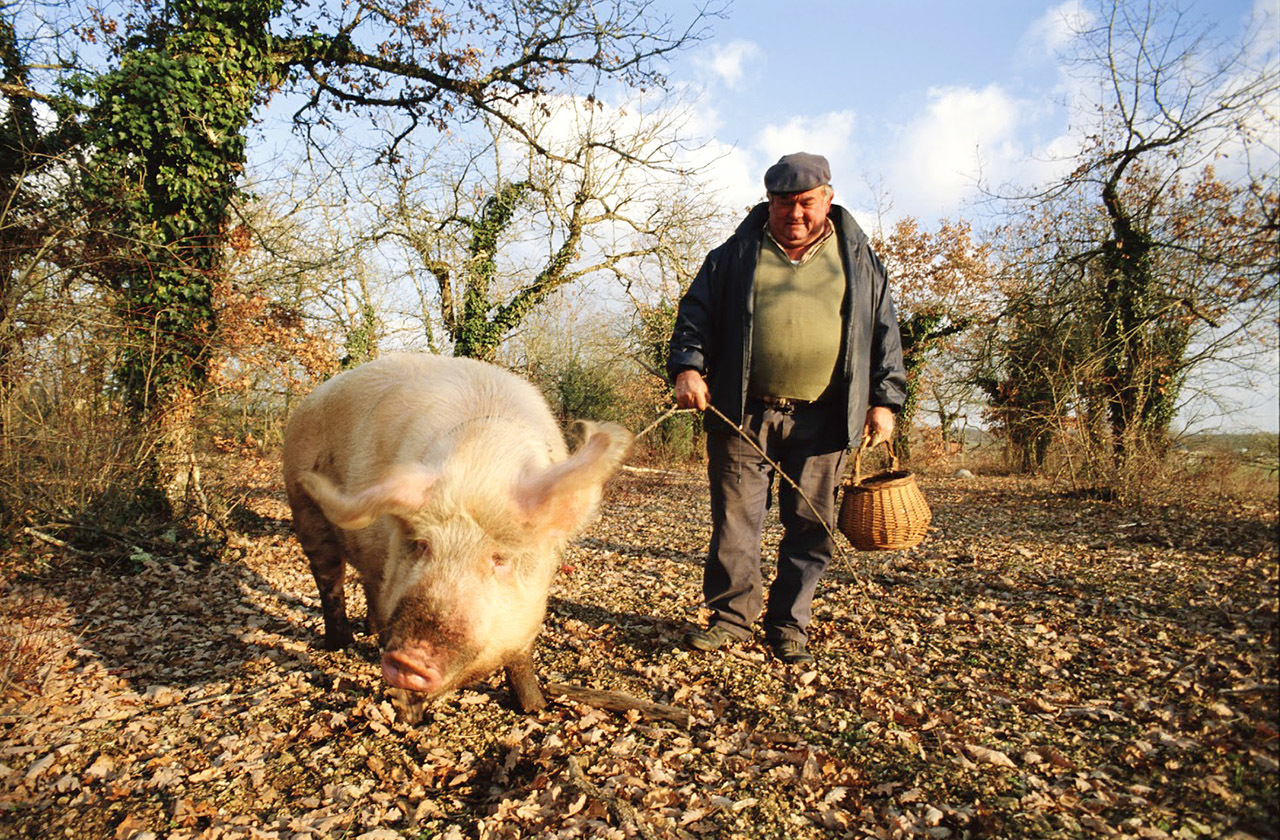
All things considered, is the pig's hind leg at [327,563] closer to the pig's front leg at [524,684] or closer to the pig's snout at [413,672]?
the pig's front leg at [524,684]

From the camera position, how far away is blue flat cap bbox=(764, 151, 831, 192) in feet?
11.9

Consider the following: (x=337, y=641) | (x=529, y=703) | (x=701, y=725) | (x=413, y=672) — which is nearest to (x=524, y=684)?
(x=529, y=703)

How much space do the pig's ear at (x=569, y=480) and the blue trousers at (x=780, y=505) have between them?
4.10ft

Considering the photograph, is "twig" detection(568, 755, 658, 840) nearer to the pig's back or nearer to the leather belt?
the pig's back

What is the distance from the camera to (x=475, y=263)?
622 inches

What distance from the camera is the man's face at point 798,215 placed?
371 cm

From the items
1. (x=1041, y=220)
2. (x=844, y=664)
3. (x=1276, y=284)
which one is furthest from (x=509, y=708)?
(x=1041, y=220)

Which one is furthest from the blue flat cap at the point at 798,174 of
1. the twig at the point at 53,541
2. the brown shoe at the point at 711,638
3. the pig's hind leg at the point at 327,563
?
the twig at the point at 53,541

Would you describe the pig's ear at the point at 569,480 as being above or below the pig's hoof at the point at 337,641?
above

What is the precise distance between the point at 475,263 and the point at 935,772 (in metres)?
14.8

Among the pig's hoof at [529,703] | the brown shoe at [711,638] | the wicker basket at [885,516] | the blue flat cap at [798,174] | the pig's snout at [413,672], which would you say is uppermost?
the blue flat cap at [798,174]

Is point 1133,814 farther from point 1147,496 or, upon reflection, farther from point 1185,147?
point 1185,147

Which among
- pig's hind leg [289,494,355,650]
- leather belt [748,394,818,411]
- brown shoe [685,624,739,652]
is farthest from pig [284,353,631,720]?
leather belt [748,394,818,411]

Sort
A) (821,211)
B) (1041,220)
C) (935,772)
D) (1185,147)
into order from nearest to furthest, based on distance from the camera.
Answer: (935,772) → (821,211) → (1185,147) → (1041,220)
